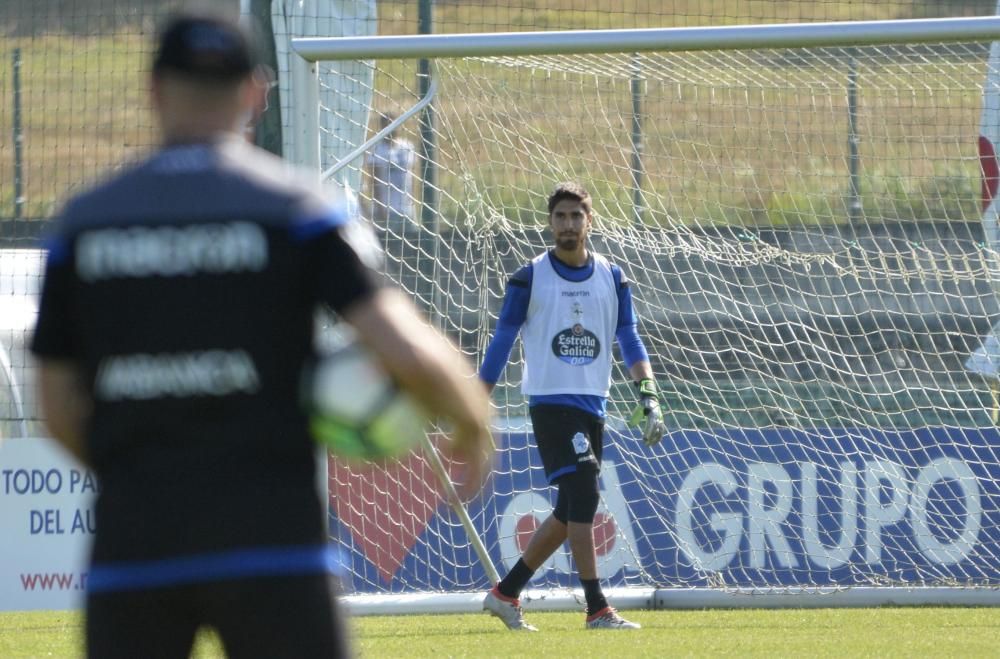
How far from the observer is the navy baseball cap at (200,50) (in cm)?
238

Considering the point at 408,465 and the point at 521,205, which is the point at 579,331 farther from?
the point at 521,205

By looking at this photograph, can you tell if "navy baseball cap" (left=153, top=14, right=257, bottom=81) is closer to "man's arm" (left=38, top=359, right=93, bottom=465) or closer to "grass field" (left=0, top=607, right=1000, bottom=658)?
"man's arm" (left=38, top=359, right=93, bottom=465)

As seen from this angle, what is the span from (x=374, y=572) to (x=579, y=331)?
2096 mm

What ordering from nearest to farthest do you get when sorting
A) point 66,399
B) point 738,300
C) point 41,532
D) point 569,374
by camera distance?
point 66,399
point 569,374
point 41,532
point 738,300

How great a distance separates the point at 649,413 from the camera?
7.30 m

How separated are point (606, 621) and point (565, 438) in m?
0.88

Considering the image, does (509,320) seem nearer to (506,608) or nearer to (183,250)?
(506,608)

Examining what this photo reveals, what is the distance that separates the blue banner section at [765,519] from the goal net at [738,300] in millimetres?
12

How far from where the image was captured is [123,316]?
238cm

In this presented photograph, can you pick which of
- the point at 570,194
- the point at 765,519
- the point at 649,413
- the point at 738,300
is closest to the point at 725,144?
the point at 738,300

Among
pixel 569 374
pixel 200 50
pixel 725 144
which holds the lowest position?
pixel 569 374

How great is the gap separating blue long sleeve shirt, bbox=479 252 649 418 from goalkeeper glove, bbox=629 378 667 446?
6.4 inches

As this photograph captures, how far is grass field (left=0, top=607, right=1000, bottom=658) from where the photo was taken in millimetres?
6590

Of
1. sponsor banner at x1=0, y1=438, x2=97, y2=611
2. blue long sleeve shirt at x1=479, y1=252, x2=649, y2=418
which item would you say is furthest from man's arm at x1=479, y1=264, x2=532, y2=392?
sponsor banner at x1=0, y1=438, x2=97, y2=611
